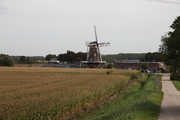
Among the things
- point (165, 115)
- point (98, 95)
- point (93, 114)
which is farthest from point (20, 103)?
point (165, 115)

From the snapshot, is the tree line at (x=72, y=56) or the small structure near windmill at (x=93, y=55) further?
the tree line at (x=72, y=56)

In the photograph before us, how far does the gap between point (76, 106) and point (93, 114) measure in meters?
1.69

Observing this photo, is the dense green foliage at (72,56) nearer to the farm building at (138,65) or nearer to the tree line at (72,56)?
the tree line at (72,56)

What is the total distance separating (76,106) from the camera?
62.0 feet

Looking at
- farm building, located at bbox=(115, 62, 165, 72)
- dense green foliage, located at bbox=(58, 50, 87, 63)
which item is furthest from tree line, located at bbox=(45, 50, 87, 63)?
farm building, located at bbox=(115, 62, 165, 72)

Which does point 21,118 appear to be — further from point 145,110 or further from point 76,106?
point 145,110

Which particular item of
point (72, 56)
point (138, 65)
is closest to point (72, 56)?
point (72, 56)

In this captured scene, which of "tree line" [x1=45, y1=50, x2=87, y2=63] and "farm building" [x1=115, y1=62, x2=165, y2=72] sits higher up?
"tree line" [x1=45, y1=50, x2=87, y2=63]

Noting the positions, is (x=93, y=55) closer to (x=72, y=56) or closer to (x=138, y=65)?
(x=138, y=65)

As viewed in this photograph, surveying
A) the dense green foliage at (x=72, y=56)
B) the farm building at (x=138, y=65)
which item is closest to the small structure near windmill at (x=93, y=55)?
the farm building at (x=138, y=65)

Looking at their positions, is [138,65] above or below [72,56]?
below

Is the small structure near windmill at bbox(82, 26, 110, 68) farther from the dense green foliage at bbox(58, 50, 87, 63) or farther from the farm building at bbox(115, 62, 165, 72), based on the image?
the dense green foliage at bbox(58, 50, 87, 63)

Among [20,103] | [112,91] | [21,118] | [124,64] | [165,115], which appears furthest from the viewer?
[124,64]

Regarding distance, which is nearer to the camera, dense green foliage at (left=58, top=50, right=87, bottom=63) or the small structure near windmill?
the small structure near windmill
